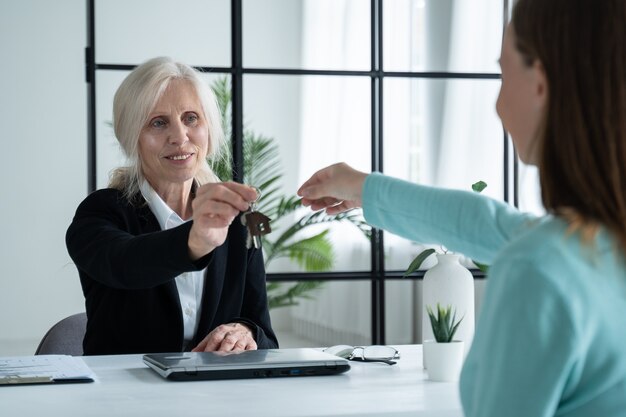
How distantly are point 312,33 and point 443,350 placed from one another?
4208mm

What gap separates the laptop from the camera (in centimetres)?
181

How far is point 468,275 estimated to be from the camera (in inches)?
79.2

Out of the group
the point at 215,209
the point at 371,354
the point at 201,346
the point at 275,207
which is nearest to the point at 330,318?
→ the point at 275,207

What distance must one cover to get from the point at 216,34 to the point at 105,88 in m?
0.62

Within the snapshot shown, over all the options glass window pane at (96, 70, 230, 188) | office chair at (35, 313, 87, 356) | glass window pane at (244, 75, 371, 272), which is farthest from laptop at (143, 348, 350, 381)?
glass window pane at (244, 75, 371, 272)

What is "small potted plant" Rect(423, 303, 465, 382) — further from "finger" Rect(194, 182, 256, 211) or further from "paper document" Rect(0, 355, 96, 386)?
"paper document" Rect(0, 355, 96, 386)

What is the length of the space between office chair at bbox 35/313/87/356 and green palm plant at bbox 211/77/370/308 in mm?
1928

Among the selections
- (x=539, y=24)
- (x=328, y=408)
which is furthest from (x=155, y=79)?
(x=539, y=24)

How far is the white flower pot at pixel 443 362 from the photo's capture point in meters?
1.84

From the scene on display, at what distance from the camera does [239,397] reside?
5.35 feet

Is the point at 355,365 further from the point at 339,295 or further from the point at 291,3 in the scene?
the point at 339,295

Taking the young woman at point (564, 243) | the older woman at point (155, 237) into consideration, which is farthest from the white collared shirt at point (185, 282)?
the young woman at point (564, 243)

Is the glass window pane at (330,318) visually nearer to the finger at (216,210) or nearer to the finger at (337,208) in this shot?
the finger at (216,210)

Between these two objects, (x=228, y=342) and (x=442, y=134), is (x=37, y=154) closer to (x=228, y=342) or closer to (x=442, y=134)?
(x=442, y=134)
